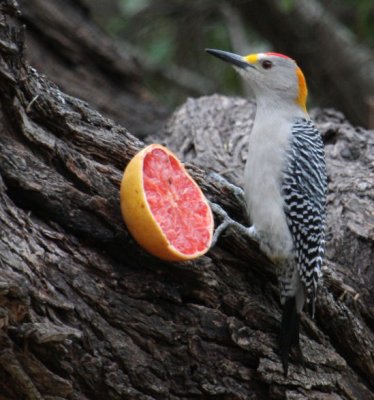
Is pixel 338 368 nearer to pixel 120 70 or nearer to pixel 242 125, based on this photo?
pixel 242 125

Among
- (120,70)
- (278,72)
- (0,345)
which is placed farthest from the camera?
(120,70)

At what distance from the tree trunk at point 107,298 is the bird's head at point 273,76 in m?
0.98

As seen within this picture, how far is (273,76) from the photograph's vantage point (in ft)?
17.1

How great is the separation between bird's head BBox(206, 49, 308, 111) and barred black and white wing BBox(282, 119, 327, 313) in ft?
0.98

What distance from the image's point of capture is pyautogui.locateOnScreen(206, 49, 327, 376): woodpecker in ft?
14.1

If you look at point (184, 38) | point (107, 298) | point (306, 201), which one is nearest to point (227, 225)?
point (306, 201)

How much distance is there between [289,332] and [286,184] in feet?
3.11

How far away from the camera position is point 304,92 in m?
5.29

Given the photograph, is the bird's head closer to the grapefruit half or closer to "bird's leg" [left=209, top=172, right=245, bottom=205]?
"bird's leg" [left=209, top=172, right=245, bottom=205]

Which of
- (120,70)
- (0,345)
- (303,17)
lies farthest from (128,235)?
(303,17)

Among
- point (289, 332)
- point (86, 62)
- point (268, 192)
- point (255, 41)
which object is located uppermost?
point (255, 41)

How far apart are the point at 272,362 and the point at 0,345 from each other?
1436 millimetres

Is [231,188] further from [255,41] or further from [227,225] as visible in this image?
[255,41]

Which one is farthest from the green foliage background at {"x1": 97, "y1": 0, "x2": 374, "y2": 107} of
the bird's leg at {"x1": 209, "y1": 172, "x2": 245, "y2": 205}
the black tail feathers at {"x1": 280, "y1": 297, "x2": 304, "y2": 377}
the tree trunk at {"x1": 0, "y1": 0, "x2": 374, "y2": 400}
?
the black tail feathers at {"x1": 280, "y1": 297, "x2": 304, "y2": 377}
